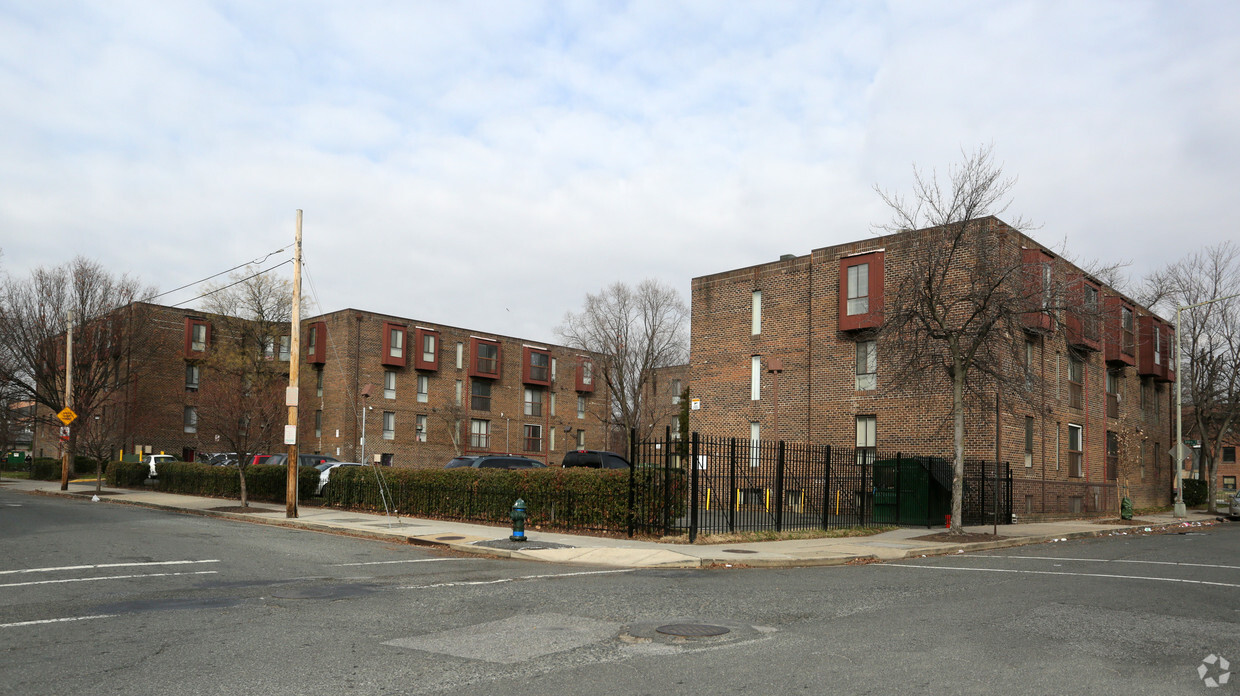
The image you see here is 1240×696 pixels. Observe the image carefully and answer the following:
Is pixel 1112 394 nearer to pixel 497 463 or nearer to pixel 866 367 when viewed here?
pixel 866 367

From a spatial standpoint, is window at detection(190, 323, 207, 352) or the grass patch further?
window at detection(190, 323, 207, 352)

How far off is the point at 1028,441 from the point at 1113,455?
10.1 metres

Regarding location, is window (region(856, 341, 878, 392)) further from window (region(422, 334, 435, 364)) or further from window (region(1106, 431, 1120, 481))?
window (region(422, 334, 435, 364))

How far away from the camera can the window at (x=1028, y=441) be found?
28438mm

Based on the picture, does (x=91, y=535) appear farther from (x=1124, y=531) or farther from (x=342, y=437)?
(x=342, y=437)

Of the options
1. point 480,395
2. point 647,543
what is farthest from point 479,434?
point 647,543

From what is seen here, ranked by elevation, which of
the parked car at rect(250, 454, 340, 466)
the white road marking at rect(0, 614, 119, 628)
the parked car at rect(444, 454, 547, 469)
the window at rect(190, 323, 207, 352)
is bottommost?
the white road marking at rect(0, 614, 119, 628)

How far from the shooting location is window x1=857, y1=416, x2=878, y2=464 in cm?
2933

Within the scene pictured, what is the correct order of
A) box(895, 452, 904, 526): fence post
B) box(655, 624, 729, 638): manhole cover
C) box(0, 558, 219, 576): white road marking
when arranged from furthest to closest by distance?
box(895, 452, 904, 526): fence post < box(0, 558, 219, 576): white road marking < box(655, 624, 729, 638): manhole cover

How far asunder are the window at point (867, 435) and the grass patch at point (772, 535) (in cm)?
788

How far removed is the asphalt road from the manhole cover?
8cm

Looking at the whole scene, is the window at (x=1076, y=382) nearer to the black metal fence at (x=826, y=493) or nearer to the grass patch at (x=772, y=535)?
the black metal fence at (x=826, y=493)

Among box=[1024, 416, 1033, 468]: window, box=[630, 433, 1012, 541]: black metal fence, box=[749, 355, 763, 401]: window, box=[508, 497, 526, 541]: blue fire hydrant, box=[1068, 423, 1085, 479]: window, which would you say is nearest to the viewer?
box=[508, 497, 526, 541]: blue fire hydrant

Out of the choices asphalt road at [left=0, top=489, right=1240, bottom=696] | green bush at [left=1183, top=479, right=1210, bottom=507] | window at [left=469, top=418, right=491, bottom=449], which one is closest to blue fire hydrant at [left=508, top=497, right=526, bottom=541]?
asphalt road at [left=0, top=489, right=1240, bottom=696]
